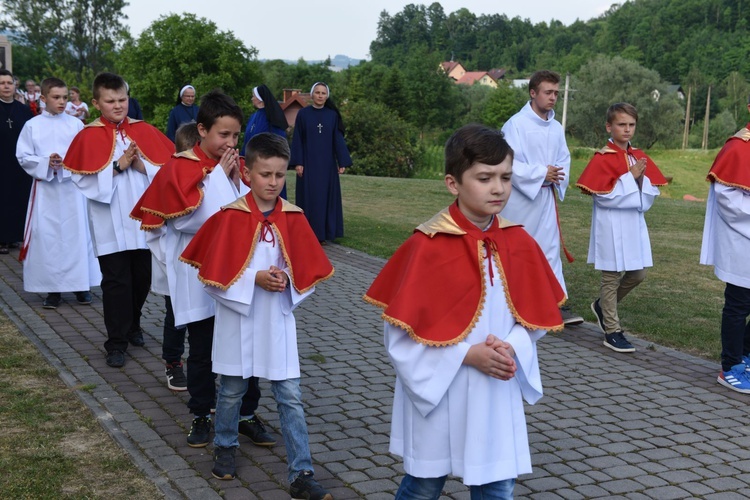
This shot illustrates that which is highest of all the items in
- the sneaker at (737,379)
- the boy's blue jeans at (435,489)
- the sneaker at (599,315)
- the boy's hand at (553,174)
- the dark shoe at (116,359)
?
the boy's hand at (553,174)

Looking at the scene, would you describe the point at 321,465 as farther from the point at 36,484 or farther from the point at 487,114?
the point at 487,114

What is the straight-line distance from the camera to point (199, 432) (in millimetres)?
5648

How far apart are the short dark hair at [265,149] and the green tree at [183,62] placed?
5867 cm

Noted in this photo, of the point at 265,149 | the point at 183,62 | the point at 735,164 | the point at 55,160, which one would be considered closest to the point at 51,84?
the point at 55,160

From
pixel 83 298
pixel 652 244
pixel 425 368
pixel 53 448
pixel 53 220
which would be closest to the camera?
pixel 425 368

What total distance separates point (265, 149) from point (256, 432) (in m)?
1.79

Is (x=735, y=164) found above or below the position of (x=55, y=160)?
above

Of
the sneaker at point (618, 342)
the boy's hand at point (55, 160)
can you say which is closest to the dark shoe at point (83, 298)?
the boy's hand at point (55, 160)

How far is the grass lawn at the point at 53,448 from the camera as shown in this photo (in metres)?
4.93

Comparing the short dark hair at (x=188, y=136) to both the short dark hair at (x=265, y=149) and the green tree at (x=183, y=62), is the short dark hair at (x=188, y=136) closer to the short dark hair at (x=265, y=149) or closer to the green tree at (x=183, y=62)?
the short dark hair at (x=265, y=149)

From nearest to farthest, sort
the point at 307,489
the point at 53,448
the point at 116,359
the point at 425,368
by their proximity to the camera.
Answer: the point at 425,368
the point at 307,489
the point at 53,448
the point at 116,359

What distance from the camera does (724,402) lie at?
683 cm

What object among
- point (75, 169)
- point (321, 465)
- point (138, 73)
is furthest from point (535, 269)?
point (138, 73)

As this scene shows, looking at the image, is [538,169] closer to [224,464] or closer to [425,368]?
[224,464]
